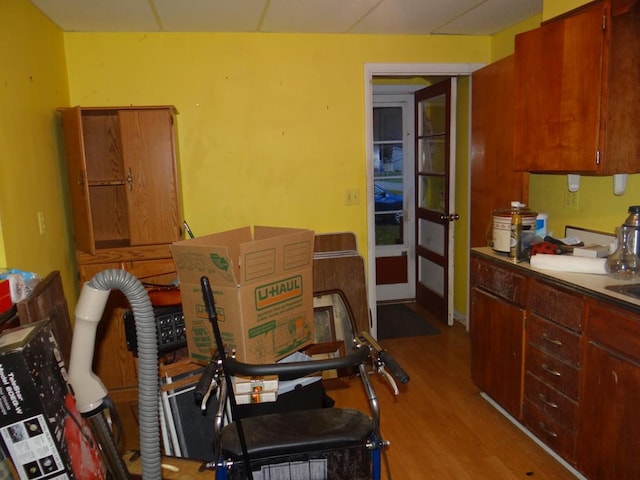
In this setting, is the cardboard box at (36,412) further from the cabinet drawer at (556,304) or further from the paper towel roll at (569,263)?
the paper towel roll at (569,263)

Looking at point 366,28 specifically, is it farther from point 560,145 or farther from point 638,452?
point 638,452

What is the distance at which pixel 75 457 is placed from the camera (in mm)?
1495

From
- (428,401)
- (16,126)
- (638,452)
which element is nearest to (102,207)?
(16,126)

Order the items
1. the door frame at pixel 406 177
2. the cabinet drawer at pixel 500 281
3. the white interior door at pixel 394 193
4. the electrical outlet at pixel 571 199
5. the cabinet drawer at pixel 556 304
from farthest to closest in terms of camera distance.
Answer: the white interior door at pixel 394 193, the door frame at pixel 406 177, the electrical outlet at pixel 571 199, the cabinet drawer at pixel 500 281, the cabinet drawer at pixel 556 304

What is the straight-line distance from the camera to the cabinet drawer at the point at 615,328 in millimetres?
1807

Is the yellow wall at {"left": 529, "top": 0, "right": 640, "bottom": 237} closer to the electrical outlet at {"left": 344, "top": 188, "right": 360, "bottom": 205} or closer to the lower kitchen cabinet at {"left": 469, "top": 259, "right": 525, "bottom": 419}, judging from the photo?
the lower kitchen cabinet at {"left": 469, "top": 259, "right": 525, "bottom": 419}

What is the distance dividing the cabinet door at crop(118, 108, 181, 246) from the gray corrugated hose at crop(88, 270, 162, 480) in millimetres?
1686

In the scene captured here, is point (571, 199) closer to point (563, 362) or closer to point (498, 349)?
point (498, 349)

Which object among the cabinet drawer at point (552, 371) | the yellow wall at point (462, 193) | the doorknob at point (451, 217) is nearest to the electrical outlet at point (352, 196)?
the doorknob at point (451, 217)

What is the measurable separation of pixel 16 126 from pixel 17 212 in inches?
16.7

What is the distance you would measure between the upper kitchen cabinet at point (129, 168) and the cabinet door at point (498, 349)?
1906 millimetres

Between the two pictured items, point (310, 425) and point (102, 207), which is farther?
point (102, 207)

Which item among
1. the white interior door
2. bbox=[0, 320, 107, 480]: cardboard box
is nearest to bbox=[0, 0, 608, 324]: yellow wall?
the white interior door

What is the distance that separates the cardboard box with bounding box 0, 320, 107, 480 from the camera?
4.42ft
